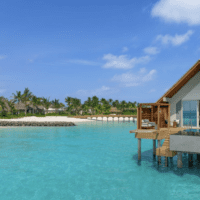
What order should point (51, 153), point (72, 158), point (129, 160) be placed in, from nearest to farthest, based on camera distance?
point (129, 160) → point (72, 158) → point (51, 153)

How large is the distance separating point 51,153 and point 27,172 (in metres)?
7.36

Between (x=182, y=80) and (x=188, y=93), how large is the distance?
1.47 meters

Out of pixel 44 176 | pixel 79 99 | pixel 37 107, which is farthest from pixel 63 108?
pixel 44 176

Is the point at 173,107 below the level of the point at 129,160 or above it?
above

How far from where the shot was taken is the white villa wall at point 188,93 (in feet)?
51.9

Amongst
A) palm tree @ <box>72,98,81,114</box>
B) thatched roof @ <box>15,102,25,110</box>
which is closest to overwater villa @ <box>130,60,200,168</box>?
Answer: thatched roof @ <box>15,102,25,110</box>

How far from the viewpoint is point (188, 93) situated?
52.7 ft

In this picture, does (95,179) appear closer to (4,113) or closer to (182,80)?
(182,80)

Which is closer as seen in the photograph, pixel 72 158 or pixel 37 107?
pixel 72 158

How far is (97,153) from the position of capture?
23.8 metres

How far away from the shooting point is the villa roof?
14828 mm

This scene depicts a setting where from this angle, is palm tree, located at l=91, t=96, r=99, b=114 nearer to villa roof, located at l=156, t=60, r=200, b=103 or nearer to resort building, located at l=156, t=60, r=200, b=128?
resort building, located at l=156, t=60, r=200, b=128

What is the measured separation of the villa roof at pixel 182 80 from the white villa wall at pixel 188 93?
0.27 m

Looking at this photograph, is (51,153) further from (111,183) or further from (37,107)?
(37,107)
